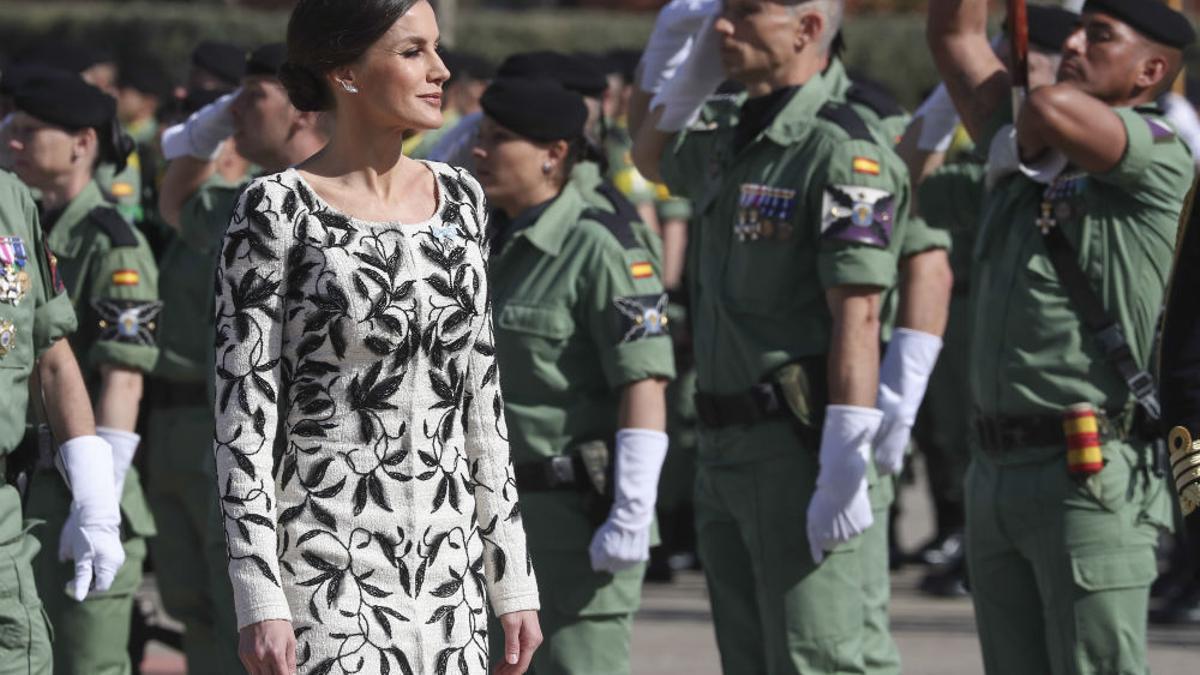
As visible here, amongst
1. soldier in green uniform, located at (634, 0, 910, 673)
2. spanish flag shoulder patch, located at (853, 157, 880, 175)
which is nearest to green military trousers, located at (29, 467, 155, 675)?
soldier in green uniform, located at (634, 0, 910, 673)

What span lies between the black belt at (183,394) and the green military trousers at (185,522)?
2 centimetres

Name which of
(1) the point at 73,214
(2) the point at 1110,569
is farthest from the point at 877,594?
(1) the point at 73,214

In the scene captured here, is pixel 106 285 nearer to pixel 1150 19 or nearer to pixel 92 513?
pixel 92 513

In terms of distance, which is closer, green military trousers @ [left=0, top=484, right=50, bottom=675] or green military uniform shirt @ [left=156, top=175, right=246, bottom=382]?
green military trousers @ [left=0, top=484, right=50, bottom=675]

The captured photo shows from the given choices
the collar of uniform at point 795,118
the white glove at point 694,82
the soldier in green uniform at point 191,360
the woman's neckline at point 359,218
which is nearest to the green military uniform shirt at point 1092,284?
the collar of uniform at point 795,118

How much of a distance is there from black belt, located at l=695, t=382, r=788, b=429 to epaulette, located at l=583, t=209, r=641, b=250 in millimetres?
544

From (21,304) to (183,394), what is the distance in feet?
9.82

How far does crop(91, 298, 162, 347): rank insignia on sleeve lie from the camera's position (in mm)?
7172

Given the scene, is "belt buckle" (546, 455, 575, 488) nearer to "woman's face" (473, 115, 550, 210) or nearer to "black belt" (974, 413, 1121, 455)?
"woman's face" (473, 115, 550, 210)

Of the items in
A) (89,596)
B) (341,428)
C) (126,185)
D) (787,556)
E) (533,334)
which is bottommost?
(89,596)

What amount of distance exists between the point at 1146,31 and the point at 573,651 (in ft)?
7.45

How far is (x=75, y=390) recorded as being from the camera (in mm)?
5496

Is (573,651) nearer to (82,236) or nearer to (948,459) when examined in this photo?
(82,236)

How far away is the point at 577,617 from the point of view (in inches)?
256
